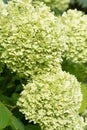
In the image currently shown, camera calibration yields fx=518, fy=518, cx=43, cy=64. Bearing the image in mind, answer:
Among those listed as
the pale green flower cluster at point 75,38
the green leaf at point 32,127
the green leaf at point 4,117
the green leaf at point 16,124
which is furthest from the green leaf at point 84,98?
the green leaf at point 4,117

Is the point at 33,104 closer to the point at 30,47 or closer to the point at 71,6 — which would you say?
the point at 30,47

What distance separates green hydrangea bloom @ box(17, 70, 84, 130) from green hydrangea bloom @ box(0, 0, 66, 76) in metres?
0.07

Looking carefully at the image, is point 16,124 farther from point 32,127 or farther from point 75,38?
point 75,38

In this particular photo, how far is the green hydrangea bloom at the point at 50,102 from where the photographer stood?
234 centimetres

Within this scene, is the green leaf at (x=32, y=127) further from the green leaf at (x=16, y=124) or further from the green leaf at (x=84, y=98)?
the green leaf at (x=84, y=98)

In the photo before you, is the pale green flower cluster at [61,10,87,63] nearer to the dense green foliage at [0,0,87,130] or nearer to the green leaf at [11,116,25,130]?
the dense green foliage at [0,0,87,130]

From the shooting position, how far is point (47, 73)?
2.39m

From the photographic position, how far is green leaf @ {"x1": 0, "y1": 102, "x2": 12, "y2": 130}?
88.7 inches

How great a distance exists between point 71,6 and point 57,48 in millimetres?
3269

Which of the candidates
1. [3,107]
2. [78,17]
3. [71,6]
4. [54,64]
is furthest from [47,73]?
[71,6]

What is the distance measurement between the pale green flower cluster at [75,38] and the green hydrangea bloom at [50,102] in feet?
1.05

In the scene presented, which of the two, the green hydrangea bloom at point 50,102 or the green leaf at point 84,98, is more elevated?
the green leaf at point 84,98

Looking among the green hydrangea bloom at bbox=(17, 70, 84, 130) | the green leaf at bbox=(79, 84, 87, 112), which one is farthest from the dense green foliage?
the green leaf at bbox=(79, 84, 87, 112)

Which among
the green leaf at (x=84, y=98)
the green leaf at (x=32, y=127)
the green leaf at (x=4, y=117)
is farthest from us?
the green leaf at (x=84, y=98)
